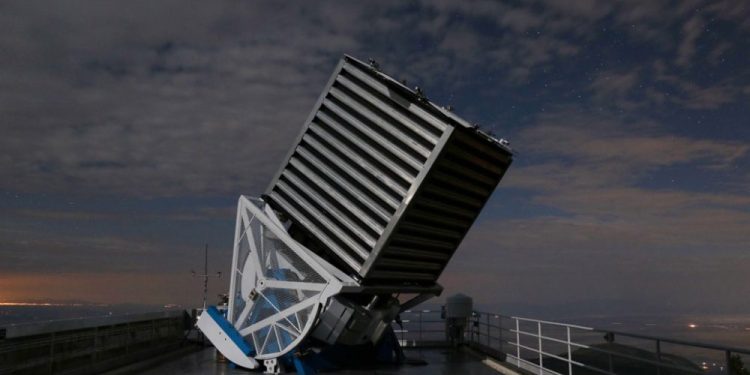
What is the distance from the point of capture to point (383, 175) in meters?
14.0

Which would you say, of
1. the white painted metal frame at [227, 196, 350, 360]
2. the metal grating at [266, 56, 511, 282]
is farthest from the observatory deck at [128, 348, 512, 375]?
the metal grating at [266, 56, 511, 282]

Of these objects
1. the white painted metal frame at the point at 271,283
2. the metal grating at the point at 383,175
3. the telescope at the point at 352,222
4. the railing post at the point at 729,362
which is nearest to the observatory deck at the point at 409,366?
the telescope at the point at 352,222

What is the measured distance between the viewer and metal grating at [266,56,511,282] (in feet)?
43.8

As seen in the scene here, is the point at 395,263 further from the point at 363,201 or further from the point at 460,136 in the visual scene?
the point at 460,136

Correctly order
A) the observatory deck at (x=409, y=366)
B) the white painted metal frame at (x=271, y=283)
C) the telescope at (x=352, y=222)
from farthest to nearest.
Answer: the observatory deck at (x=409, y=366)
the white painted metal frame at (x=271, y=283)
the telescope at (x=352, y=222)

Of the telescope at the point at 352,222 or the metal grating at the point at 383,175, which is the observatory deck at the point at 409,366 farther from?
the metal grating at the point at 383,175

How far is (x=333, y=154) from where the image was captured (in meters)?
15.1

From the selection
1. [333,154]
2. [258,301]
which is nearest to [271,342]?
[258,301]

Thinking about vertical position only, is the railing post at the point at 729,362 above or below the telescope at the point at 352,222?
below

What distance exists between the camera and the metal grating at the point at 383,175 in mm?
13352

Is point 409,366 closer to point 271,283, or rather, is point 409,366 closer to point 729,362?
point 271,283

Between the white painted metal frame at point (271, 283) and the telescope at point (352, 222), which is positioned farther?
the white painted metal frame at point (271, 283)

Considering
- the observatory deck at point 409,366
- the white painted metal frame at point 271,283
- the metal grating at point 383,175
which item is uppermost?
the metal grating at point 383,175

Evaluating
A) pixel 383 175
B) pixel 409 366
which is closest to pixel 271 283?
pixel 383 175
